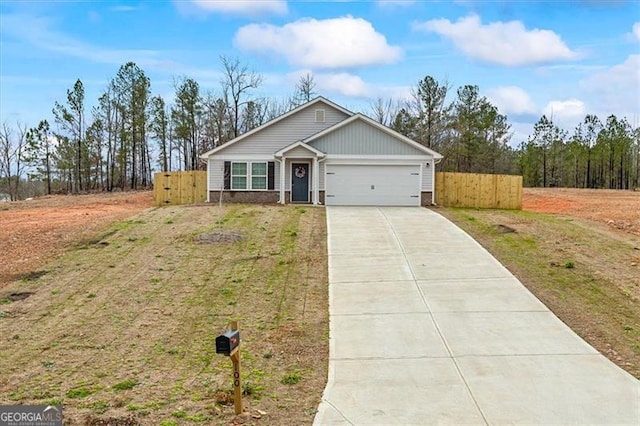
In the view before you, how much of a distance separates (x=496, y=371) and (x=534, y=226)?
10793 millimetres

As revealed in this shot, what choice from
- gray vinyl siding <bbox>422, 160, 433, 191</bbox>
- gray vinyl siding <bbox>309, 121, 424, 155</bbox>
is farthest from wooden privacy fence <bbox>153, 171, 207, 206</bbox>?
gray vinyl siding <bbox>422, 160, 433, 191</bbox>

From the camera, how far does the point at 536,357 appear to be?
23.7 ft

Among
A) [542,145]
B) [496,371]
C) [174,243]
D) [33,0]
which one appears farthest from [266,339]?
[542,145]

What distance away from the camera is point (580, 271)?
1132 centimetres

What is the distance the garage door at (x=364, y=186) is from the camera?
76.4 feet

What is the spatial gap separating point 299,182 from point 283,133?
7.82 feet

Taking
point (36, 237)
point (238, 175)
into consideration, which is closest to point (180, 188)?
point (238, 175)

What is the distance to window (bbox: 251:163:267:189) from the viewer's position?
2394 centimetres

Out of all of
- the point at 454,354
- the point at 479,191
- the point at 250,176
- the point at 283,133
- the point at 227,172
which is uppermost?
the point at 283,133

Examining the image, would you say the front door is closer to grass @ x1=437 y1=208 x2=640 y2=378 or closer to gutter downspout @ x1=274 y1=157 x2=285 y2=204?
gutter downspout @ x1=274 y1=157 x2=285 y2=204

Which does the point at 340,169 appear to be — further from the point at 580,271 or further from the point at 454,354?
the point at 454,354

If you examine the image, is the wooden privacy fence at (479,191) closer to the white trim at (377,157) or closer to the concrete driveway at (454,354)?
the white trim at (377,157)

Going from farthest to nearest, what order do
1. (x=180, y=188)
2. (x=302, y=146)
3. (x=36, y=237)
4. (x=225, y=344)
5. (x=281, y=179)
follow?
(x=180, y=188) < (x=281, y=179) < (x=302, y=146) < (x=36, y=237) < (x=225, y=344)

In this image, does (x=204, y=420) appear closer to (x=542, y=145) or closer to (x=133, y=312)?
(x=133, y=312)
